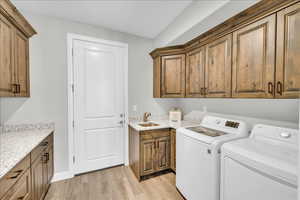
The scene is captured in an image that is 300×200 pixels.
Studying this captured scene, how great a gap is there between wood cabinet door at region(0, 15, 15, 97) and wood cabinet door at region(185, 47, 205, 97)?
2.35 meters

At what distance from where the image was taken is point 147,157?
7.11 feet

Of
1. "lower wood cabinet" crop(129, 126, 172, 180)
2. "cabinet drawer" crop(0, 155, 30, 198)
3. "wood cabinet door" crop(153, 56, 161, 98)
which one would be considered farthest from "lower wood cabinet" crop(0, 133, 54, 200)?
"wood cabinet door" crop(153, 56, 161, 98)

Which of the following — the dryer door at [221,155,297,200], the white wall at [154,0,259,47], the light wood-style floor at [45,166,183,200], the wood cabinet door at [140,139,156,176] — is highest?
the white wall at [154,0,259,47]

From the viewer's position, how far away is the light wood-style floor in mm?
1821

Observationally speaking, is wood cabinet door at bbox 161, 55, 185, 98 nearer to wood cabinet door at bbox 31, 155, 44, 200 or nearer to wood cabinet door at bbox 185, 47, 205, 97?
wood cabinet door at bbox 185, 47, 205, 97

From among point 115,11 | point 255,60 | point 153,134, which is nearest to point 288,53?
point 255,60

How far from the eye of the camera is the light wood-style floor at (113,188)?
182cm

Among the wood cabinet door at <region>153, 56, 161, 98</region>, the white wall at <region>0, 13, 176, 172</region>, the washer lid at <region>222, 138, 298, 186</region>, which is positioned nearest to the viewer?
the washer lid at <region>222, 138, 298, 186</region>

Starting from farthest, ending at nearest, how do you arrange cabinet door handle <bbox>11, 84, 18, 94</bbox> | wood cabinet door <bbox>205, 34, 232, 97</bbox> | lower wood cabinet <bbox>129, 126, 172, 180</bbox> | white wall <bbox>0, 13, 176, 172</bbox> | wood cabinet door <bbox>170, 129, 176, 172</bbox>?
wood cabinet door <bbox>170, 129, 176, 172</bbox>, lower wood cabinet <bbox>129, 126, 172, 180</bbox>, white wall <bbox>0, 13, 176, 172</bbox>, wood cabinet door <bbox>205, 34, 232, 97</bbox>, cabinet door handle <bbox>11, 84, 18, 94</bbox>

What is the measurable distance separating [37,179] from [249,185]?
81.6 inches

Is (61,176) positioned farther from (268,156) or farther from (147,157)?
(268,156)

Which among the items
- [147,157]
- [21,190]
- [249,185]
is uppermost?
[249,185]

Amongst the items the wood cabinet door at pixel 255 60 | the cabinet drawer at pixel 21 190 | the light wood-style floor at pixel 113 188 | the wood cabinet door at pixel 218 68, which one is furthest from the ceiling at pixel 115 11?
the light wood-style floor at pixel 113 188

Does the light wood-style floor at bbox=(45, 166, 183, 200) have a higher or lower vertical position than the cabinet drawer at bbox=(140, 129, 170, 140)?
lower
